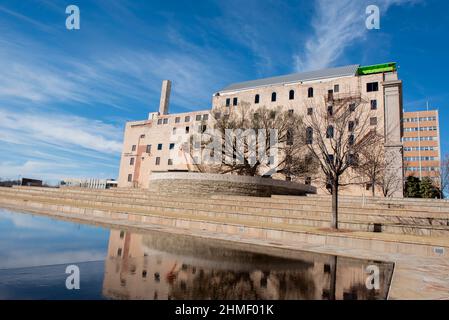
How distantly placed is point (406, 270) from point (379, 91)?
36.1m

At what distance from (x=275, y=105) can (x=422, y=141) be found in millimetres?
68477

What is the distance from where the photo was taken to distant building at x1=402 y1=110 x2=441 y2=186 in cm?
8531

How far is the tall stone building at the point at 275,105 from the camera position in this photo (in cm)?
3597

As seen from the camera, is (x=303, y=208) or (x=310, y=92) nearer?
(x=303, y=208)

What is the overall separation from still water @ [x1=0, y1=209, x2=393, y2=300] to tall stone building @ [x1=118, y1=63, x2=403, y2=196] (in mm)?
17125

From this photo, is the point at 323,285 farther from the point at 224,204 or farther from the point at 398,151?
the point at 398,151

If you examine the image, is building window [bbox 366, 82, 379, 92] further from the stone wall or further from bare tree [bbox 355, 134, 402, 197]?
the stone wall

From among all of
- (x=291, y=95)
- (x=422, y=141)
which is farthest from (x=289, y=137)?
(x=422, y=141)

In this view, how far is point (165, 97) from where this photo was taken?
6444 centimetres

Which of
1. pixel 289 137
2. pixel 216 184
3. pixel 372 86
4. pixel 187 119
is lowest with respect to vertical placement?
pixel 216 184

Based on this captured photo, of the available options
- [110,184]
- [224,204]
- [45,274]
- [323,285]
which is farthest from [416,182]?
[110,184]

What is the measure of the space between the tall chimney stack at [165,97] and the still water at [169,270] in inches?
2224
